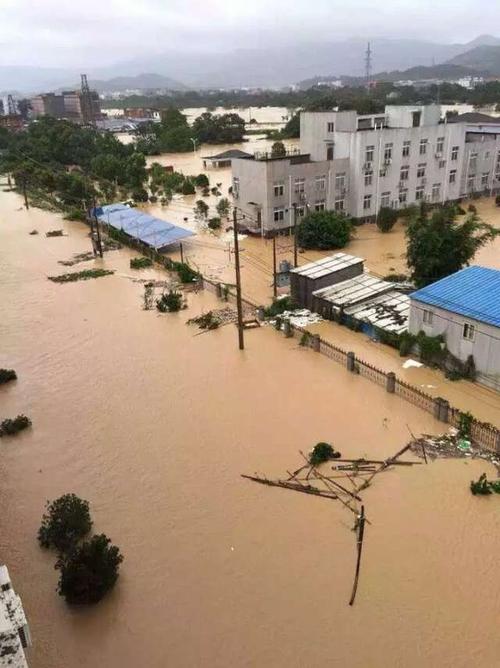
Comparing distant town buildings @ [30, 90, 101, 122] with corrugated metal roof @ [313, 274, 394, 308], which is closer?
corrugated metal roof @ [313, 274, 394, 308]

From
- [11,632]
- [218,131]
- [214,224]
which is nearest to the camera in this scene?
[11,632]

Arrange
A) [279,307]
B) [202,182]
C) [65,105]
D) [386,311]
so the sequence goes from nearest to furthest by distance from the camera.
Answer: [386,311]
[279,307]
[202,182]
[65,105]

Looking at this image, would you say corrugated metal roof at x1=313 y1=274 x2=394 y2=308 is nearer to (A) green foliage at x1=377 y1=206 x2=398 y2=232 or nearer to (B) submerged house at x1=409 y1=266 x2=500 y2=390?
(B) submerged house at x1=409 y1=266 x2=500 y2=390

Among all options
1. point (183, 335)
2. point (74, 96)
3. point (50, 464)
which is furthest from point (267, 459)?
point (74, 96)

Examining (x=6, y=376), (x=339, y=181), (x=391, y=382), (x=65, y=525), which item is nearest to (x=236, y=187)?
(x=339, y=181)

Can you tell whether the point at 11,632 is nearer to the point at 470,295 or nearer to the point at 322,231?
the point at 470,295

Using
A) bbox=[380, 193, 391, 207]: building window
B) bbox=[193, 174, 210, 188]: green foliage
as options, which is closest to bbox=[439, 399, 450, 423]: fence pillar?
bbox=[380, 193, 391, 207]: building window
